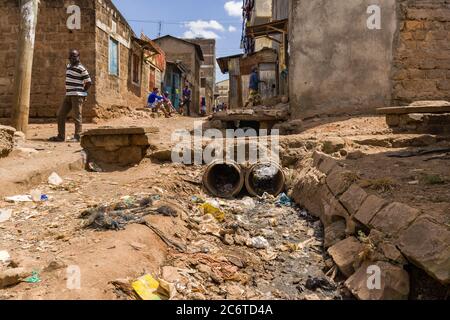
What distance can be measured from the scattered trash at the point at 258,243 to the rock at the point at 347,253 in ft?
2.09

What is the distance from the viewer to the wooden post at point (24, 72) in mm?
7023

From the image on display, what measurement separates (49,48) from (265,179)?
26.4 ft

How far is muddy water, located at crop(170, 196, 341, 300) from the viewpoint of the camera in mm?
2553

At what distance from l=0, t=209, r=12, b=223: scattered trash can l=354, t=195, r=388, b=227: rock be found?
3.04m

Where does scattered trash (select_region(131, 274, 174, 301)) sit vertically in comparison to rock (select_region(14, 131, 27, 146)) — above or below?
below

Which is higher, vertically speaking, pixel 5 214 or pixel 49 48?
pixel 49 48

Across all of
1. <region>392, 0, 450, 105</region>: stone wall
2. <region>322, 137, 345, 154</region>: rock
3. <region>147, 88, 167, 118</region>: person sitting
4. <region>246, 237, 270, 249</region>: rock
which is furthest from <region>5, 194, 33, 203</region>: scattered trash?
<region>147, 88, 167, 118</region>: person sitting

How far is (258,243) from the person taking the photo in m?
3.44

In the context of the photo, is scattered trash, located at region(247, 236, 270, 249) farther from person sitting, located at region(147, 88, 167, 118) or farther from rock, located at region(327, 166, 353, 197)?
person sitting, located at region(147, 88, 167, 118)

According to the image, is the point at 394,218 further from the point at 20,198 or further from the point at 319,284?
the point at 20,198

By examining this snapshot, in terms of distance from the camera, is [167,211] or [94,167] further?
[94,167]

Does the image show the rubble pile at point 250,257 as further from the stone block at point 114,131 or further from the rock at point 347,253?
the stone block at point 114,131

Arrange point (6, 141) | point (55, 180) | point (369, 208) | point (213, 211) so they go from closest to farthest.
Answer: point (369, 208) < point (213, 211) < point (55, 180) < point (6, 141)

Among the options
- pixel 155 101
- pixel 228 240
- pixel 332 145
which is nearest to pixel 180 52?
pixel 155 101
